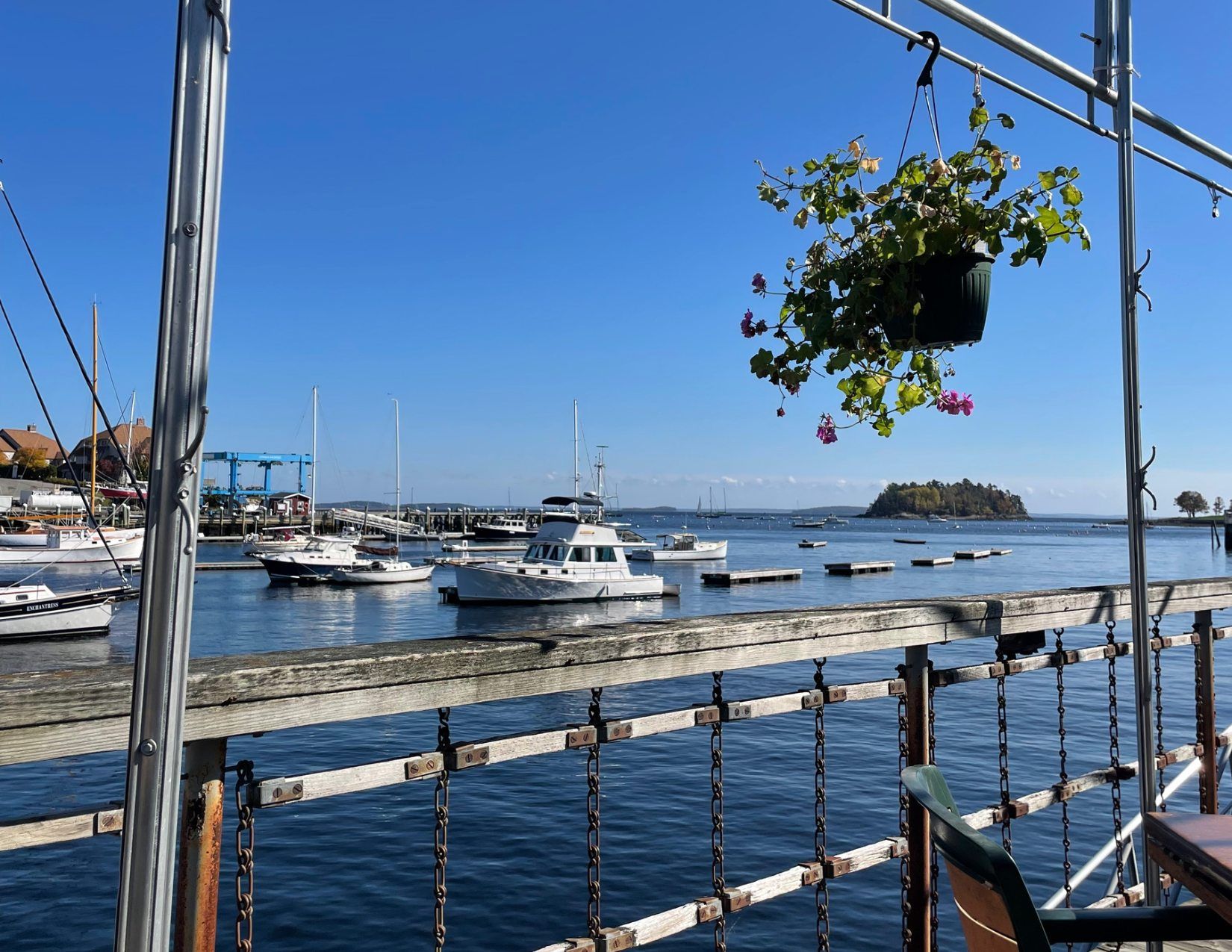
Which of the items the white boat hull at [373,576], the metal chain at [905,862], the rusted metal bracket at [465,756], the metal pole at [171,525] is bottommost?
the white boat hull at [373,576]

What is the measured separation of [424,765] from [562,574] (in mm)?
30287

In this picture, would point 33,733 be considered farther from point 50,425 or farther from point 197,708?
point 50,425

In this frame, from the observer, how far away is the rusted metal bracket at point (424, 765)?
5.69ft

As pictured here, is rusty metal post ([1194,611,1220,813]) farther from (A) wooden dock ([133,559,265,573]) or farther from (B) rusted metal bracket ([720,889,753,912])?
(A) wooden dock ([133,559,265,573])

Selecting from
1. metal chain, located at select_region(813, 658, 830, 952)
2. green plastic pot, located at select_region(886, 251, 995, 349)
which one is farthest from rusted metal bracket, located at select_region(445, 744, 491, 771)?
green plastic pot, located at select_region(886, 251, 995, 349)

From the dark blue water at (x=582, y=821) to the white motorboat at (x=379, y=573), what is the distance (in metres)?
19.5

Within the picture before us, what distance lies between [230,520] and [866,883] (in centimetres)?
7020

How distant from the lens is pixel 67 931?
7.84 m

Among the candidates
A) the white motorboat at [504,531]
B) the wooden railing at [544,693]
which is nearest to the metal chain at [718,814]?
the wooden railing at [544,693]

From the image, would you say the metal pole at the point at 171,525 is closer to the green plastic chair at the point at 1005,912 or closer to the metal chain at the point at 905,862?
the green plastic chair at the point at 1005,912

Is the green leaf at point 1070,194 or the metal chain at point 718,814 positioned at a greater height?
the green leaf at point 1070,194

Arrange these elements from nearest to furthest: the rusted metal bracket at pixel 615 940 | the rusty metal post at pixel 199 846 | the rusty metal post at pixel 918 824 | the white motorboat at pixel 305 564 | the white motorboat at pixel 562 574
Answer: the rusty metal post at pixel 199 846, the rusted metal bracket at pixel 615 940, the rusty metal post at pixel 918 824, the white motorboat at pixel 562 574, the white motorboat at pixel 305 564

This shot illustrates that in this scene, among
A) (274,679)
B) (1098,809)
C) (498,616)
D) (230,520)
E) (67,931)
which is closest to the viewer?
(274,679)

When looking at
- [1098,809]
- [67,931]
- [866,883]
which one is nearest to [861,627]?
[866,883]
